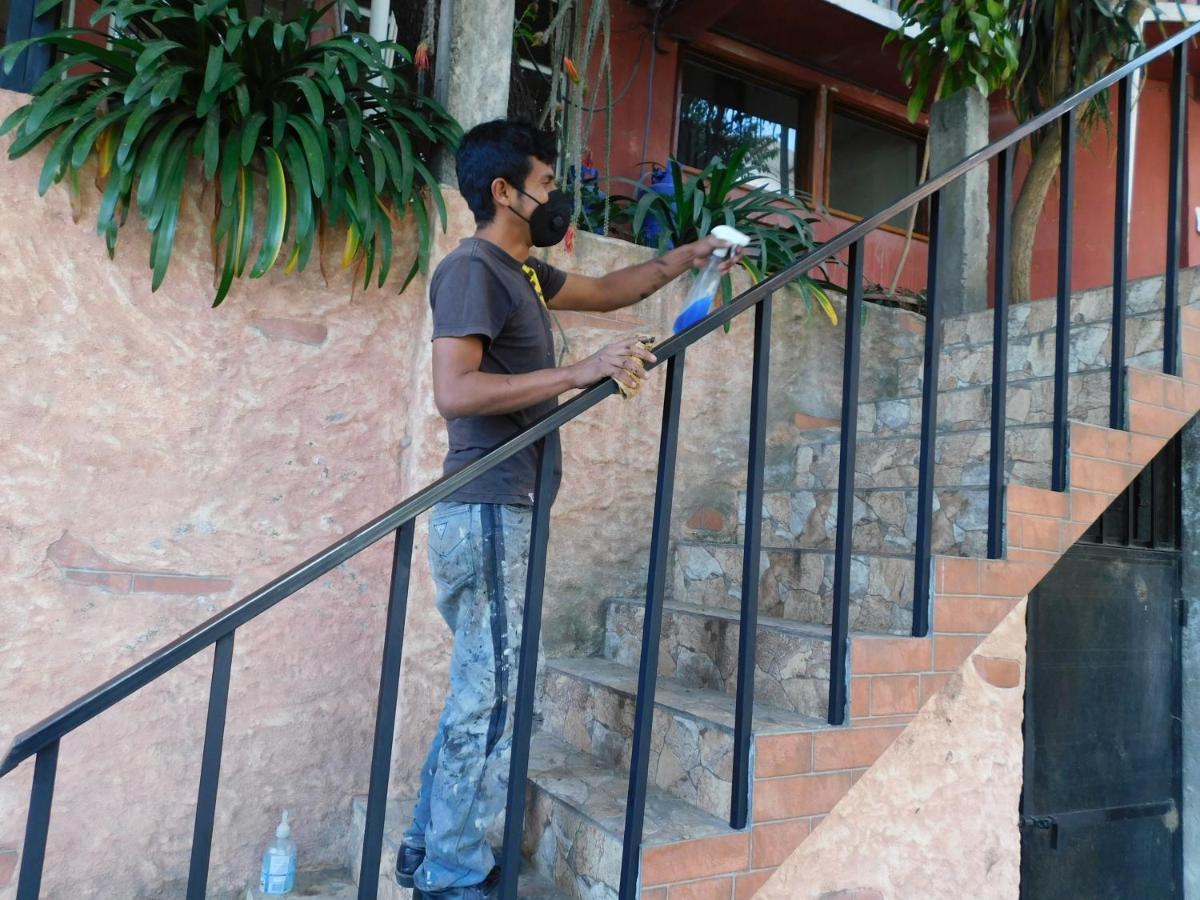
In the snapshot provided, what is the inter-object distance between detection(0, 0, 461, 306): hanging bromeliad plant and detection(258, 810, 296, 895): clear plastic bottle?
4.56 ft

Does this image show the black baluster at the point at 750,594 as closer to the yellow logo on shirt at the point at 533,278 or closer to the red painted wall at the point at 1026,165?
the yellow logo on shirt at the point at 533,278

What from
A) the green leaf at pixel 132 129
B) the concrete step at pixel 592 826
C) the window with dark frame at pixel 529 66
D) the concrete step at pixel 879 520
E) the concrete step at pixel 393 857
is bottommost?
the concrete step at pixel 393 857

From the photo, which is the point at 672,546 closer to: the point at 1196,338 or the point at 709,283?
the point at 709,283

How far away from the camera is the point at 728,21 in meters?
5.62

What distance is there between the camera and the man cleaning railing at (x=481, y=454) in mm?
1615

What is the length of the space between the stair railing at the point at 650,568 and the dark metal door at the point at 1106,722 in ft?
4.49

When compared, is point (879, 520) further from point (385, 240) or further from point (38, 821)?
point (38, 821)

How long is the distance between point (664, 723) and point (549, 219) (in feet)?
3.74

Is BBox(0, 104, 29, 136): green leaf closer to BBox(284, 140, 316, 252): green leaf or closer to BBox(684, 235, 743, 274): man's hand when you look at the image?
BBox(284, 140, 316, 252): green leaf

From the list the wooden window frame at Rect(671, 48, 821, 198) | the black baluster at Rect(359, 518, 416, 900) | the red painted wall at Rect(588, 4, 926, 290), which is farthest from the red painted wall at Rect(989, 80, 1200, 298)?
the black baluster at Rect(359, 518, 416, 900)

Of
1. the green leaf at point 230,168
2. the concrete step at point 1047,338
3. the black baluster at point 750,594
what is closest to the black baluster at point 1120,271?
the concrete step at point 1047,338

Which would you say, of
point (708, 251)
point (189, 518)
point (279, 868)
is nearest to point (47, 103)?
point (189, 518)

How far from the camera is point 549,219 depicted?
1887 millimetres

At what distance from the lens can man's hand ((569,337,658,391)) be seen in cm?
157
